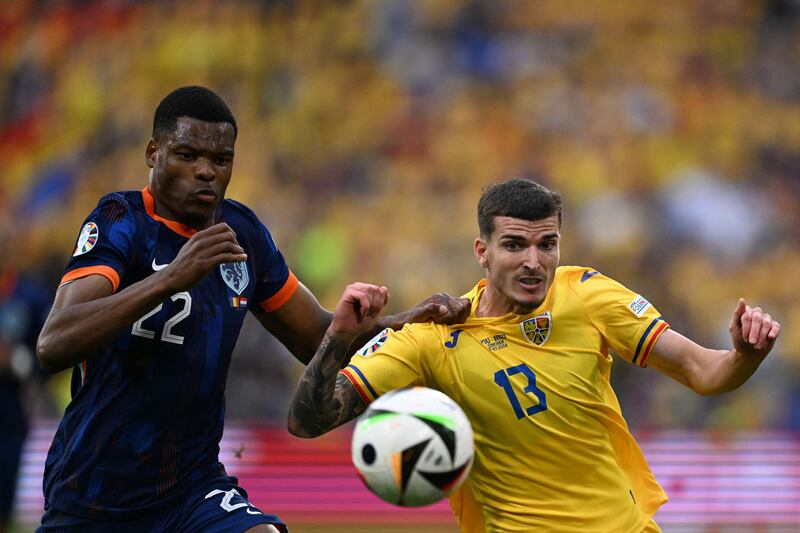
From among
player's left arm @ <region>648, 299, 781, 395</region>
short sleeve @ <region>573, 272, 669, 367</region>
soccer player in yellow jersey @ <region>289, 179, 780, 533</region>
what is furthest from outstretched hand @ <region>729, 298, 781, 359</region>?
short sleeve @ <region>573, 272, 669, 367</region>

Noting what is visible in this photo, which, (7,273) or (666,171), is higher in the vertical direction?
(666,171)

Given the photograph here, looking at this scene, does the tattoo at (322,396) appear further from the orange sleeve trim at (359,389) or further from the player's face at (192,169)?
the player's face at (192,169)

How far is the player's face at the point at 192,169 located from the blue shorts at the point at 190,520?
118 cm

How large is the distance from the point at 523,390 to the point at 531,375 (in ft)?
0.26

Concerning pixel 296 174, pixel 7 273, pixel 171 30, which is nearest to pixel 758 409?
pixel 296 174

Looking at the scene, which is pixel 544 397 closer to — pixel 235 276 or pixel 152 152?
pixel 235 276

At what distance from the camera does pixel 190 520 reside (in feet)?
15.9

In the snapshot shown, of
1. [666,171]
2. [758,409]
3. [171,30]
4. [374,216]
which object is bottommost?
[758,409]

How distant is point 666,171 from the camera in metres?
15.5

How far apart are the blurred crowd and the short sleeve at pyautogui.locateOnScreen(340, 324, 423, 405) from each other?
8717 millimetres

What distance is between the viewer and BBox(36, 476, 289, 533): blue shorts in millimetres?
4781

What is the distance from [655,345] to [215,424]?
1973 millimetres

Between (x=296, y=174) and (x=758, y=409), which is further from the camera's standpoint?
(x=296, y=174)

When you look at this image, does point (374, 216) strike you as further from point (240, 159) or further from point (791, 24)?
point (791, 24)
